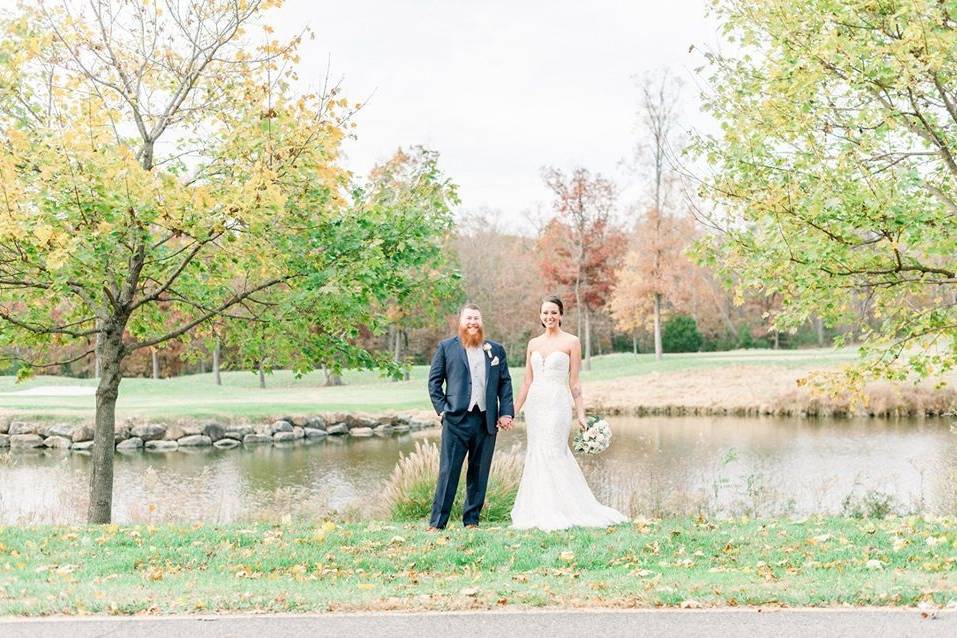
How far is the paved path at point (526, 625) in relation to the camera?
523cm

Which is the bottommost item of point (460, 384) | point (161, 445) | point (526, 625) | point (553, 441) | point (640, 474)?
point (640, 474)

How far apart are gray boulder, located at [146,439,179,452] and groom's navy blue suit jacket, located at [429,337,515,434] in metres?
19.1

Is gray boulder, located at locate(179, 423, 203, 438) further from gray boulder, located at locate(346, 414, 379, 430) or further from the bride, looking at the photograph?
the bride

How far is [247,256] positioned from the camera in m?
10.5

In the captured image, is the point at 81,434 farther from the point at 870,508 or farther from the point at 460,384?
the point at 870,508

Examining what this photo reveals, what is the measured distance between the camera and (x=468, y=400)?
333 inches

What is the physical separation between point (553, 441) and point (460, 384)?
47.1 inches

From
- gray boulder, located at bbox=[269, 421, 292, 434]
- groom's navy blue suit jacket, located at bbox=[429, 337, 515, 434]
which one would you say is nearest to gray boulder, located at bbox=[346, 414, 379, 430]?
gray boulder, located at bbox=[269, 421, 292, 434]

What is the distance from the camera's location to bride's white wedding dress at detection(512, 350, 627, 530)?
347 inches

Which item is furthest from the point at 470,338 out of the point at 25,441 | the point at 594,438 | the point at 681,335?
the point at 681,335

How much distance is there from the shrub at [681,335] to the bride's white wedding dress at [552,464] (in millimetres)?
50398

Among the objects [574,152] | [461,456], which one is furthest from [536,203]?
[461,456]

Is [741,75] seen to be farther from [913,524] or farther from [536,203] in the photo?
[536,203]

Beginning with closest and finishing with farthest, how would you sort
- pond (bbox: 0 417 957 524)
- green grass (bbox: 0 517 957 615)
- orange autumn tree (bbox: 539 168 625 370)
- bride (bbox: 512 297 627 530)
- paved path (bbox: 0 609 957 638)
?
paved path (bbox: 0 609 957 638) → green grass (bbox: 0 517 957 615) → bride (bbox: 512 297 627 530) → pond (bbox: 0 417 957 524) → orange autumn tree (bbox: 539 168 625 370)
